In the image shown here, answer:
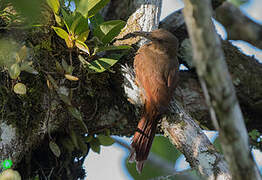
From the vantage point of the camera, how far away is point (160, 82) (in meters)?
2.69

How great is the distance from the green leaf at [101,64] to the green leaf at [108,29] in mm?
156

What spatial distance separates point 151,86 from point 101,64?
1.35 feet

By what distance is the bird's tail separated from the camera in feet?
8.13

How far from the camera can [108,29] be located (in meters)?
2.50

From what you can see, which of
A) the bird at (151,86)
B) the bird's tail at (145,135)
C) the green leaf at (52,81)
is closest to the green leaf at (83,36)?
the green leaf at (52,81)

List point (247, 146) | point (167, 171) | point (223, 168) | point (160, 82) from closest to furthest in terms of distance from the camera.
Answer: point (247, 146), point (167, 171), point (223, 168), point (160, 82)

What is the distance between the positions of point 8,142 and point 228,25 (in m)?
1.56

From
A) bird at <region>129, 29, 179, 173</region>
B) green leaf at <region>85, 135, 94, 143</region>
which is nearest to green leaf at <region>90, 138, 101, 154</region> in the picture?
green leaf at <region>85, 135, 94, 143</region>

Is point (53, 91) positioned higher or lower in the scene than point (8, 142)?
higher

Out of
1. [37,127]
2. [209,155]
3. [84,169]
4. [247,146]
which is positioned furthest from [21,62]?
[247,146]

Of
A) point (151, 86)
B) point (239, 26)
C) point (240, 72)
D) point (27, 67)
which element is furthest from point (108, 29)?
point (240, 72)

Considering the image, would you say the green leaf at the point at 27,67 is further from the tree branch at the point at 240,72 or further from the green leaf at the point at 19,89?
the tree branch at the point at 240,72

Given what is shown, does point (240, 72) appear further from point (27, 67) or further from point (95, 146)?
point (27, 67)

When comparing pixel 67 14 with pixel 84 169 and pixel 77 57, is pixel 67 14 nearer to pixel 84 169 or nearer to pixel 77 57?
pixel 77 57
